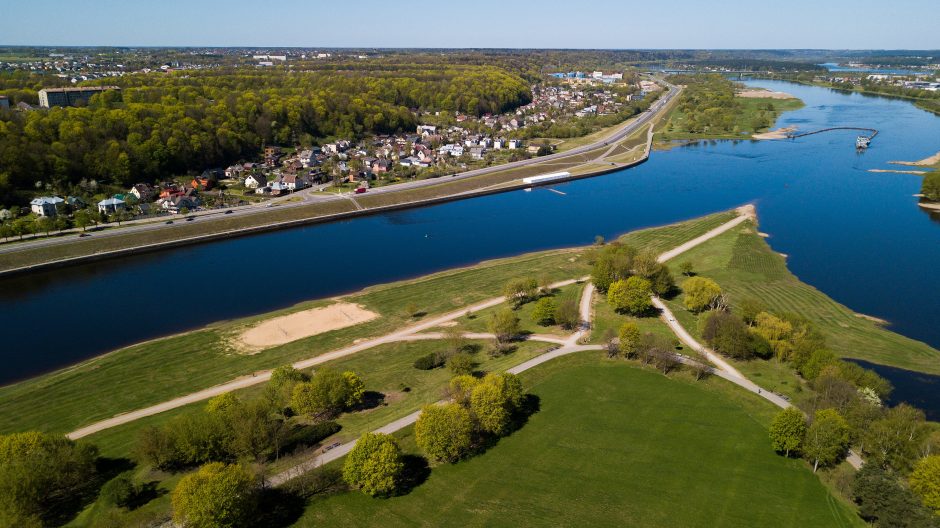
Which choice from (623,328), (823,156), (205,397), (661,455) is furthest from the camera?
(823,156)

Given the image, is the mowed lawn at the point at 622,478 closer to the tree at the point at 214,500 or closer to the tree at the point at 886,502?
the tree at the point at 886,502

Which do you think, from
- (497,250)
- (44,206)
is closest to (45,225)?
(44,206)

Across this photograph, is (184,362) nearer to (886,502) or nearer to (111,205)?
(886,502)

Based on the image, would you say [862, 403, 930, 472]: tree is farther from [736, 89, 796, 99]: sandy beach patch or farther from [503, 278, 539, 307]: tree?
[736, 89, 796, 99]: sandy beach patch

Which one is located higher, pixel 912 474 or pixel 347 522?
pixel 912 474

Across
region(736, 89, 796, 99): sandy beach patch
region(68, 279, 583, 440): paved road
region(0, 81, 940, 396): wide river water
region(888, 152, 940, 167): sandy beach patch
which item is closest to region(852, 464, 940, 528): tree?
region(0, 81, 940, 396): wide river water

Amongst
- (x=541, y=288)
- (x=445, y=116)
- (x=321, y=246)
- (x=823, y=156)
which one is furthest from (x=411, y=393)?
(x=445, y=116)

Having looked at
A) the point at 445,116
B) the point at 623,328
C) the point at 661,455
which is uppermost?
the point at 445,116

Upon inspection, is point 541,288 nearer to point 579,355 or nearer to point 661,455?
point 579,355
